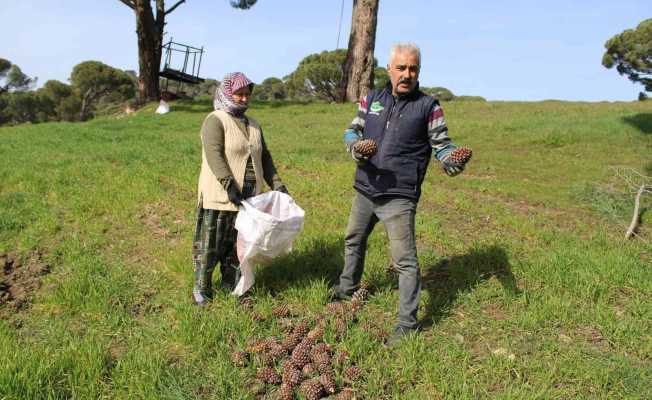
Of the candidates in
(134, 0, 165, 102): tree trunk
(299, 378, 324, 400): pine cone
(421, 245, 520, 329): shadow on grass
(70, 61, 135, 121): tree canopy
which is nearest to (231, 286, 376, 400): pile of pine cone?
(299, 378, 324, 400): pine cone

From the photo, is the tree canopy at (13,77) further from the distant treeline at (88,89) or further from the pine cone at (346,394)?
the pine cone at (346,394)

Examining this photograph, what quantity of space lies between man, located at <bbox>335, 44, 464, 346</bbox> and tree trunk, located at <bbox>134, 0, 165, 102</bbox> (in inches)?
720

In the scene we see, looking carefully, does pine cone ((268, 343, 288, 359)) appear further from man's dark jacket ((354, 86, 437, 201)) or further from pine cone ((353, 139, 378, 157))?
pine cone ((353, 139, 378, 157))

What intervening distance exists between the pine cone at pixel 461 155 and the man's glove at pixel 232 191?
1562 millimetres

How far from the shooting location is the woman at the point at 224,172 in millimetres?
3373

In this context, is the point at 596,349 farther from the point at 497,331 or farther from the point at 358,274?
the point at 358,274

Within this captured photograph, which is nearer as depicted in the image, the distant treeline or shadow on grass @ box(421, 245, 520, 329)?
shadow on grass @ box(421, 245, 520, 329)

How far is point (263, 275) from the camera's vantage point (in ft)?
13.4

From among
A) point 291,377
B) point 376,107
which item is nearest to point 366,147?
point 376,107

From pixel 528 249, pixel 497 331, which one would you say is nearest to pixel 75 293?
pixel 497 331

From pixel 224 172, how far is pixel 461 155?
1.64 meters

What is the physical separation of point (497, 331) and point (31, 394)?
304 cm

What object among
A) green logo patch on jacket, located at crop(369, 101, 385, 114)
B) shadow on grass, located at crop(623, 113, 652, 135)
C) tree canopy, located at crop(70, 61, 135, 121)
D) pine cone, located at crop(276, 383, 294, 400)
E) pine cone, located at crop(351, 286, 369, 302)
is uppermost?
tree canopy, located at crop(70, 61, 135, 121)

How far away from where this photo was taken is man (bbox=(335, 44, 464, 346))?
3.12 m
